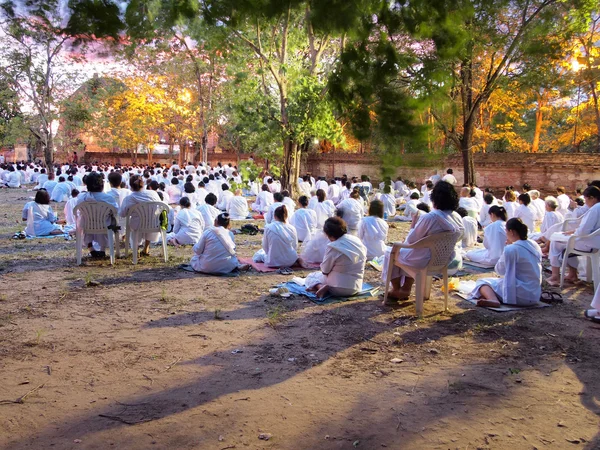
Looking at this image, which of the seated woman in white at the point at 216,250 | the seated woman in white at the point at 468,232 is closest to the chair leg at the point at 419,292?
the seated woman in white at the point at 216,250

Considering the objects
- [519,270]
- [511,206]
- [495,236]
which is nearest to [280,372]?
[519,270]

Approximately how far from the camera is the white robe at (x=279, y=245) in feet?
23.2

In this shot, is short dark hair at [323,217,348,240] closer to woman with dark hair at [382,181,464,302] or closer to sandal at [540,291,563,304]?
woman with dark hair at [382,181,464,302]

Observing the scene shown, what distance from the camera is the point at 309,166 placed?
1117 inches

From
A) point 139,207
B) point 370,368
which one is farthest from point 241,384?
point 139,207

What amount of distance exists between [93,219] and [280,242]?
8.50 feet

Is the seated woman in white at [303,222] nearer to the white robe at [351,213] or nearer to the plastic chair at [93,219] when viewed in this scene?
the white robe at [351,213]

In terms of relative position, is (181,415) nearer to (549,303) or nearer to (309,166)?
(549,303)

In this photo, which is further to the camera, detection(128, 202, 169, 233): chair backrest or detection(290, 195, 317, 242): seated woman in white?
detection(290, 195, 317, 242): seated woman in white

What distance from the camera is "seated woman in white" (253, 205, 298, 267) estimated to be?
7.08 m

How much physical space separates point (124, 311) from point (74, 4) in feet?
12.2

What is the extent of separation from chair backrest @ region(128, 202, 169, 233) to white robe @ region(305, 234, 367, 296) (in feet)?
9.52

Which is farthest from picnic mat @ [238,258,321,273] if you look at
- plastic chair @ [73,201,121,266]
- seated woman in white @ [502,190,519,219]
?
seated woman in white @ [502,190,519,219]

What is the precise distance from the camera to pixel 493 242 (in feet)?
24.6
